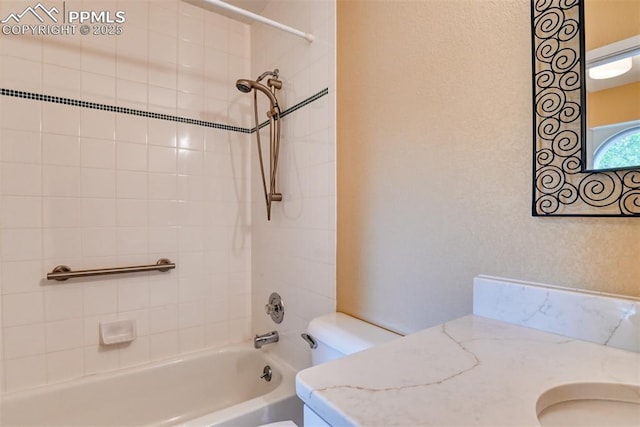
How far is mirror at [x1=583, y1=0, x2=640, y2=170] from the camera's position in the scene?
60cm

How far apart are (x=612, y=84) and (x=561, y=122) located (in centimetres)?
10

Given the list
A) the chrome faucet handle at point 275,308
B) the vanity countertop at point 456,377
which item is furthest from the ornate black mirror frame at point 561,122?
the chrome faucet handle at point 275,308

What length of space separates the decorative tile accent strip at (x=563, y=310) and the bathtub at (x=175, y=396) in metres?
0.97

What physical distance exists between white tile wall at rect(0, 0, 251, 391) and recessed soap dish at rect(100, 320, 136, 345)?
0.12ft

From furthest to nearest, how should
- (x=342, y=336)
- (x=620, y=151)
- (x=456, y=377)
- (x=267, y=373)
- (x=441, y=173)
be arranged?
(x=267, y=373) → (x=342, y=336) → (x=441, y=173) → (x=620, y=151) → (x=456, y=377)

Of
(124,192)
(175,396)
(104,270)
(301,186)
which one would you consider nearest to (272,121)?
(301,186)

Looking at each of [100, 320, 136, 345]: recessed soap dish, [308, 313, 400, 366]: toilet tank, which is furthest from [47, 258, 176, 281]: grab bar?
[308, 313, 400, 366]: toilet tank

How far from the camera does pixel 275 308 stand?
5.63 ft

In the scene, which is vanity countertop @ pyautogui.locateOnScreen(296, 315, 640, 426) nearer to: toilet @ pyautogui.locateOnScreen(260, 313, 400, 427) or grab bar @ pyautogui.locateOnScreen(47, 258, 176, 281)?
toilet @ pyautogui.locateOnScreen(260, 313, 400, 427)

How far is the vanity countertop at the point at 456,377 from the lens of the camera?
39cm

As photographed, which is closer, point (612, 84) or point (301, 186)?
point (612, 84)

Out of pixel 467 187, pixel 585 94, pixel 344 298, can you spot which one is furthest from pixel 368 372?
pixel 344 298

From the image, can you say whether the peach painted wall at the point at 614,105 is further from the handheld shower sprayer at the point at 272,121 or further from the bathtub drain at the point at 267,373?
the bathtub drain at the point at 267,373

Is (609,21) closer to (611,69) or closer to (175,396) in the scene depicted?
(611,69)
